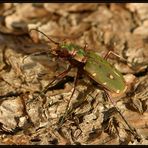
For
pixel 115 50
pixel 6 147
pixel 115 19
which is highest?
pixel 115 19

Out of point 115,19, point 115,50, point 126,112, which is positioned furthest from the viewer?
point 115,19

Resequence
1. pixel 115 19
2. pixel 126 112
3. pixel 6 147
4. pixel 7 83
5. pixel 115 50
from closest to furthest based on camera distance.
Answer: pixel 6 147 < pixel 126 112 < pixel 7 83 < pixel 115 50 < pixel 115 19

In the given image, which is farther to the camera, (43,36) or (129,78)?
(43,36)

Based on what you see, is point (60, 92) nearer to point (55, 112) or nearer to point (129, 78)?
point (55, 112)

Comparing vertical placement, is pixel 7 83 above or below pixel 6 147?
above

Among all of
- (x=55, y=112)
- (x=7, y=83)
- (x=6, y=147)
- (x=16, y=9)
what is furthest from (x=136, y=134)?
(x=16, y=9)
